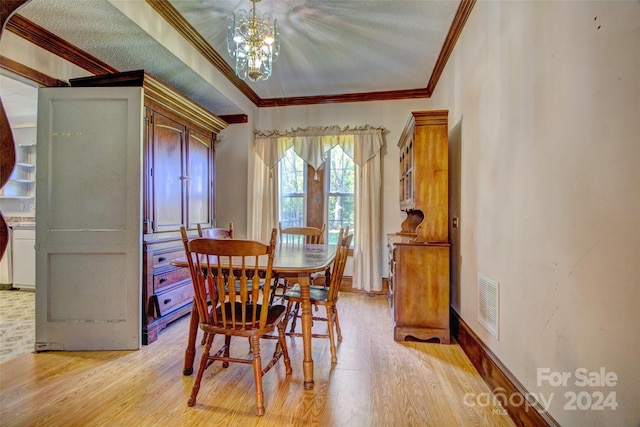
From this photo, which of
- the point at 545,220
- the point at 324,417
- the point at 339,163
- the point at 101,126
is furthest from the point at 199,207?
the point at 545,220

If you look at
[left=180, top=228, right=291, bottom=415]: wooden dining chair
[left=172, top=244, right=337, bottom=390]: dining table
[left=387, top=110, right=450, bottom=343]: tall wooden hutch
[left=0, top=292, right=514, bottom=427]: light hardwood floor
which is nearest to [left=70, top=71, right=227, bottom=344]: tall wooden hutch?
[left=0, top=292, right=514, bottom=427]: light hardwood floor

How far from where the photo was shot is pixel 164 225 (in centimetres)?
282

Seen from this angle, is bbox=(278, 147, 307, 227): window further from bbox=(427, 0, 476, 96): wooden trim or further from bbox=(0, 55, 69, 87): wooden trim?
bbox=(0, 55, 69, 87): wooden trim

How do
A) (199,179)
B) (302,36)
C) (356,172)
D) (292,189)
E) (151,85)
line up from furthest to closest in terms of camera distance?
1. (292,189)
2. (356,172)
3. (199,179)
4. (302,36)
5. (151,85)

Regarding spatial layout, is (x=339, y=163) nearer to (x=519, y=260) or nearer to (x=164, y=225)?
(x=164, y=225)

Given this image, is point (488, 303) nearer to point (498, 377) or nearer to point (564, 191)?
point (498, 377)

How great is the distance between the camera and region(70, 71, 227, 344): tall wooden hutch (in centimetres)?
256

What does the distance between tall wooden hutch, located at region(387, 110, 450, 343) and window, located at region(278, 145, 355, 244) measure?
1.73 metres

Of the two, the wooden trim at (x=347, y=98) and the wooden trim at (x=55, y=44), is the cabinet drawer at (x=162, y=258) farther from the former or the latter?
the wooden trim at (x=347, y=98)

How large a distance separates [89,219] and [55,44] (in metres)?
1.45

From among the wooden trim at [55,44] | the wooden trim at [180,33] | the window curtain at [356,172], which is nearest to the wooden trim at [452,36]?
the wooden trim at [180,33]

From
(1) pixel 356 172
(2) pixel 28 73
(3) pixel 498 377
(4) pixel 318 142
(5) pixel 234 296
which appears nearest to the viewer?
(5) pixel 234 296

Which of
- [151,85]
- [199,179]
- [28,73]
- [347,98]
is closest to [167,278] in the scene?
[199,179]

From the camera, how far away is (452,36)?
9.21 ft
